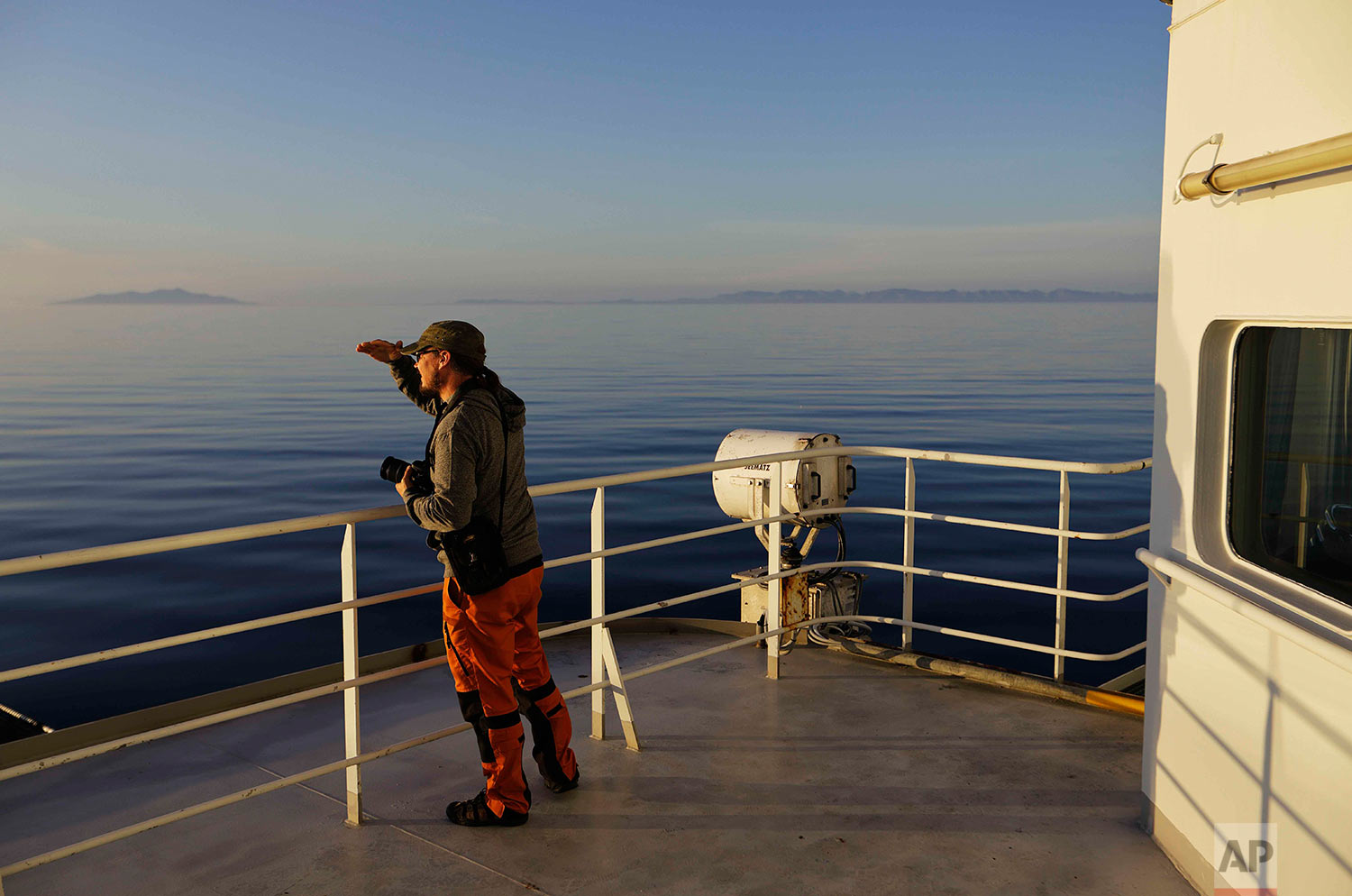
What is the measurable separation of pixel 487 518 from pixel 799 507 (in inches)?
91.5

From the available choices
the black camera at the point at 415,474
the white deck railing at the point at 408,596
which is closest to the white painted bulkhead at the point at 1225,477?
the white deck railing at the point at 408,596

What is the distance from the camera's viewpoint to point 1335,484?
8.63 ft

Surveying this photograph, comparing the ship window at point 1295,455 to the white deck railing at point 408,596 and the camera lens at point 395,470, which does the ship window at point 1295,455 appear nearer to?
the white deck railing at point 408,596

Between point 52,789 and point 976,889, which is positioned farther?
point 52,789

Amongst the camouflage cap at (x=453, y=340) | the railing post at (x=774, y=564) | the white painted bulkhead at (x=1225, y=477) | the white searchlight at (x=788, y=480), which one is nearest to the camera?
the white painted bulkhead at (x=1225, y=477)

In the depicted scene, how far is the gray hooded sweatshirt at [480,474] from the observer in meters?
3.25

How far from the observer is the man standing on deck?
10.8 ft

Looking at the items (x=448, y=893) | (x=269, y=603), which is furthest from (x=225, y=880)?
(x=269, y=603)

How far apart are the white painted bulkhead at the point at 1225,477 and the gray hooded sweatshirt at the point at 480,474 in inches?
Answer: 81.2

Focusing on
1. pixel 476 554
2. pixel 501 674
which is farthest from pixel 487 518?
pixel 501 674

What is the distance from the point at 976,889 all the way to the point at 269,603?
33.6 ft

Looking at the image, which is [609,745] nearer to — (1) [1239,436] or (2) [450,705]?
(2) [450,705]

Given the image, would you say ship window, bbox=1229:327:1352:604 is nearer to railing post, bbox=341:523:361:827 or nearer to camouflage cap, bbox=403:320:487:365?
camouflage cap, bbox=403:320:487:365
